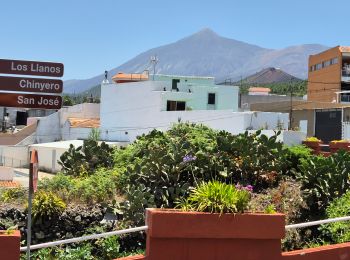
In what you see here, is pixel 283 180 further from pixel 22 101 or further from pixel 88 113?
pixel 88 113

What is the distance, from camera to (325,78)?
73625 millimetres

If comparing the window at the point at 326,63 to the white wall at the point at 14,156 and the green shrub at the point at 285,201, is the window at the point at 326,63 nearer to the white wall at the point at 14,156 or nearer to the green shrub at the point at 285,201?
the white wall at the point at 14,156

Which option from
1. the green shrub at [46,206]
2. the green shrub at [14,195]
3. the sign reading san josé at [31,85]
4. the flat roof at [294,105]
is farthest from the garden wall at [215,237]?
the flat roof at [294,105]

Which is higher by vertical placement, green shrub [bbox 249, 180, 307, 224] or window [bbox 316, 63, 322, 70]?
window [bbox 316, 63, 322, 70]

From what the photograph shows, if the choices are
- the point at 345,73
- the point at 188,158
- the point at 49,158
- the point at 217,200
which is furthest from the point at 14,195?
the point at 345,73

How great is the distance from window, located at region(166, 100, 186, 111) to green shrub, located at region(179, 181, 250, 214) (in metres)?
42.2

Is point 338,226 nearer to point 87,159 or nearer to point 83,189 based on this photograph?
point 83,189

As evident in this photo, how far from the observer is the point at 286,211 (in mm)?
9492

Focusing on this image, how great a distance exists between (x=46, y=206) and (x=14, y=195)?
154 centimetres

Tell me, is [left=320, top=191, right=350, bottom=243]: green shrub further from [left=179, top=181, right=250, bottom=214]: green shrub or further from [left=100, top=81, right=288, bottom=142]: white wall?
[left=100, top=81, right=288, bottom=142]: white wall

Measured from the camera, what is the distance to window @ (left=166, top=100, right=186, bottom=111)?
5006cm

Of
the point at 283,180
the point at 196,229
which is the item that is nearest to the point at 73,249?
the point at 196,229

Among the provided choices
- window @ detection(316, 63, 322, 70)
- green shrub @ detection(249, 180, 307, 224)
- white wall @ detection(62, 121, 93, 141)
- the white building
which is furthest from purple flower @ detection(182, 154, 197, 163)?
window @ detection(316, 63, 322, 70)

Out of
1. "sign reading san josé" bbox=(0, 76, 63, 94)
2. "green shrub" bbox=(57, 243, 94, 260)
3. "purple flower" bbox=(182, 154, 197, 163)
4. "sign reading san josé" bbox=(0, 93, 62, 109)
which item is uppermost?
"sign reading san josé" bbox=(0, 76, 63, 94)
